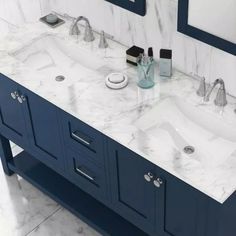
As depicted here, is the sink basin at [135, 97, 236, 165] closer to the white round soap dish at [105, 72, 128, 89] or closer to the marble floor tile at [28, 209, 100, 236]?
the white round soap dish at [105, 72, 128, 89]

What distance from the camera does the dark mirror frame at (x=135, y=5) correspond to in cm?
272

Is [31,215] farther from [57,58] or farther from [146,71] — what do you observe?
[146,71]

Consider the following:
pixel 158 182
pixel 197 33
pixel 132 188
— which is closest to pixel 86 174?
pixel 132 188

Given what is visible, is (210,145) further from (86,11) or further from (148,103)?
(86,11)

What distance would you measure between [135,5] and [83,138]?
2.12ft

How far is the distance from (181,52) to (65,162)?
0.78 m

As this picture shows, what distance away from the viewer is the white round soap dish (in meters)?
2.71

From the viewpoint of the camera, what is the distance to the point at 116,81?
8.90ft

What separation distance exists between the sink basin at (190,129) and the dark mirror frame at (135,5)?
42 cm

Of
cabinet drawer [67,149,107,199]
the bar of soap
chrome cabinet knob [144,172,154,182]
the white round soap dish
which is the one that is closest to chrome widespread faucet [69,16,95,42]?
the bar of soap

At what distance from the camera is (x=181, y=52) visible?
2.71 m

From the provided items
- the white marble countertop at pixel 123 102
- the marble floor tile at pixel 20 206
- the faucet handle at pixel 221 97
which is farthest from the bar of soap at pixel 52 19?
the faucet handle at pixel 221 97

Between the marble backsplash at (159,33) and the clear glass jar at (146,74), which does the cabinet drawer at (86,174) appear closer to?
the clear glass jar at (146,74)

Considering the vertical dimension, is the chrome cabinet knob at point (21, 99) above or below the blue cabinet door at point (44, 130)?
above
